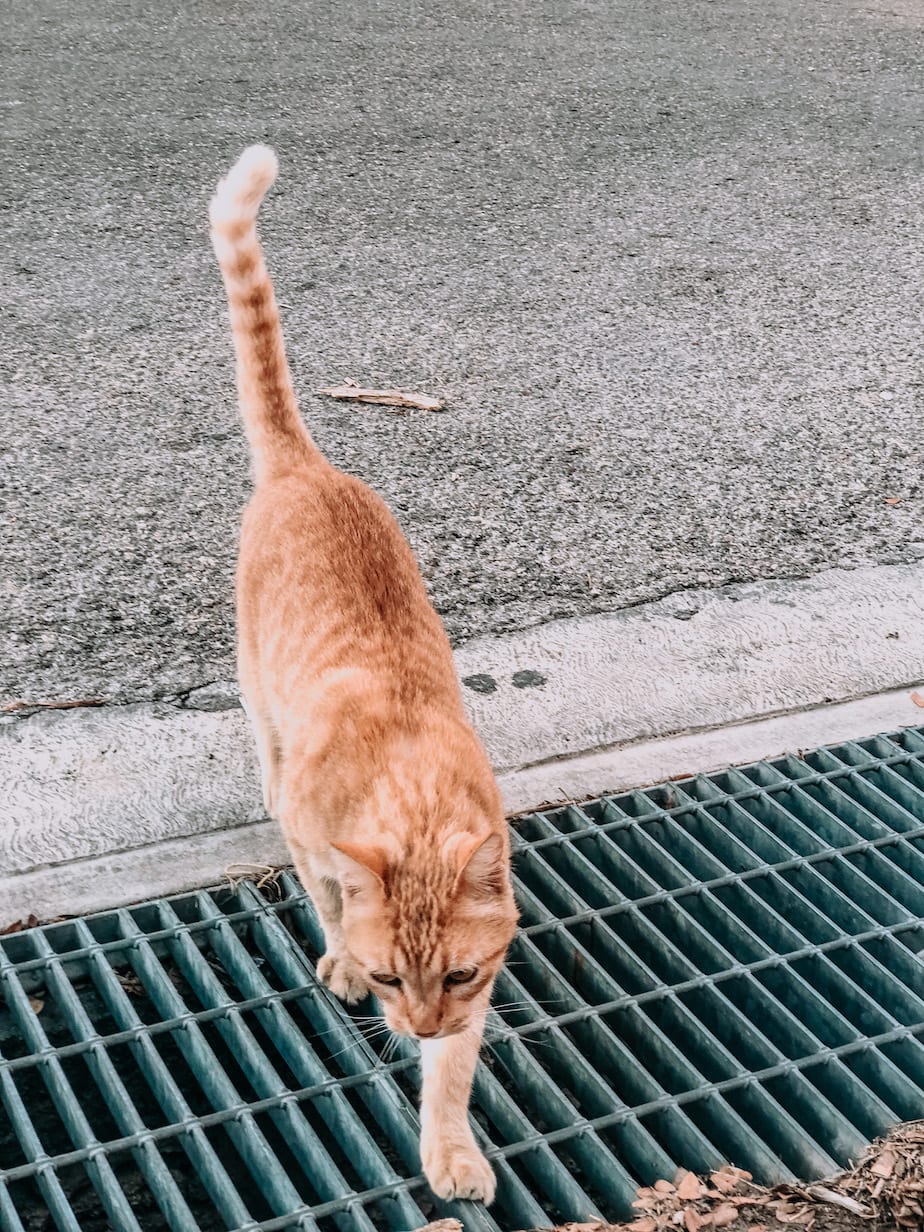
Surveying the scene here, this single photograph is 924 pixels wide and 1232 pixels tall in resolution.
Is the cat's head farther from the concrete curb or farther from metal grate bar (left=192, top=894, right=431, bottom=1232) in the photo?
the concrete curb

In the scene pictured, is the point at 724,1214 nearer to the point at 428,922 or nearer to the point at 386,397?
the point at 428,922

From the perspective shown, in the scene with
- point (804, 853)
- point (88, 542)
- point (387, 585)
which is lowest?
point (804, 853)

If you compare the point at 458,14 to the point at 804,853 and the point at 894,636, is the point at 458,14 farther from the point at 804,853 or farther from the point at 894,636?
the point at 804,853

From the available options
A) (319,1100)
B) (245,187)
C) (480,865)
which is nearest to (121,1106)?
(319,1100)

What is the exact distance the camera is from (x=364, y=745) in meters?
2.12

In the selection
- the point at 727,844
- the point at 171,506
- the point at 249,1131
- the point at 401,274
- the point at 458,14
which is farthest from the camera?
the point at 458,14

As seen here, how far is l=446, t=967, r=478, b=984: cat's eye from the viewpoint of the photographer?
1937 mm

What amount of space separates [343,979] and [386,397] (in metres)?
2.19

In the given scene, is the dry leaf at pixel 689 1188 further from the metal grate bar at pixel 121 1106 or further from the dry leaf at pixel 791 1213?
the metal grate bar at pixel 121 1106

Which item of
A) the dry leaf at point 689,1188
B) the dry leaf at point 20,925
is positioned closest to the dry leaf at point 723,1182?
the dry leaf at point 689,1188

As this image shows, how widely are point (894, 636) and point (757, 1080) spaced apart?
54.7 inches

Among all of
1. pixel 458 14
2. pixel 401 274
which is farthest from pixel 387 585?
pixel 458 14

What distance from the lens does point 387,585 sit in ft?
7.98

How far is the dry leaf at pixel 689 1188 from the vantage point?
188 centimetres
